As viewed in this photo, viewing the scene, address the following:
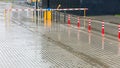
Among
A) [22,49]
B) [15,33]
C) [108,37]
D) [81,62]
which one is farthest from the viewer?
[15,33]

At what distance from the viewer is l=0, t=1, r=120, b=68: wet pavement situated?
12602 millimetres

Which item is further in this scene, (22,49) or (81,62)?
(22,49)

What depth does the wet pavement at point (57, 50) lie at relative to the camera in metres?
12.6

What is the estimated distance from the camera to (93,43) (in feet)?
57.7

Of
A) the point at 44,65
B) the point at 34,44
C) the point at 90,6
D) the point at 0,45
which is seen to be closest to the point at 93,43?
the point at 34,44

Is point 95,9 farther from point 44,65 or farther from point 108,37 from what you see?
point 44,65

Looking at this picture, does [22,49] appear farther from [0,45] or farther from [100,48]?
[100,48]

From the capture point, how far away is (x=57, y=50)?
15500mm

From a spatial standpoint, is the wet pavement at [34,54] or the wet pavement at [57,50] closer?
the wet pavement at [34,54]

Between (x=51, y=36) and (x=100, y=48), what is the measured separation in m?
4.59

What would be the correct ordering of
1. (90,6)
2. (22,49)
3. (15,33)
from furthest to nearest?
1. (90,6)
2. (15,33)
3. (22,49)

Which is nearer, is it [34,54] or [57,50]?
[34,54]

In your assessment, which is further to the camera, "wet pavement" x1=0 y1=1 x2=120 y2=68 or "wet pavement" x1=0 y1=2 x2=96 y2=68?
"wet pavement" x1=0 y1=1 x2=120 y2=68

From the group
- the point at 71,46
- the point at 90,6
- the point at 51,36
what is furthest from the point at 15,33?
the point at 90,6
